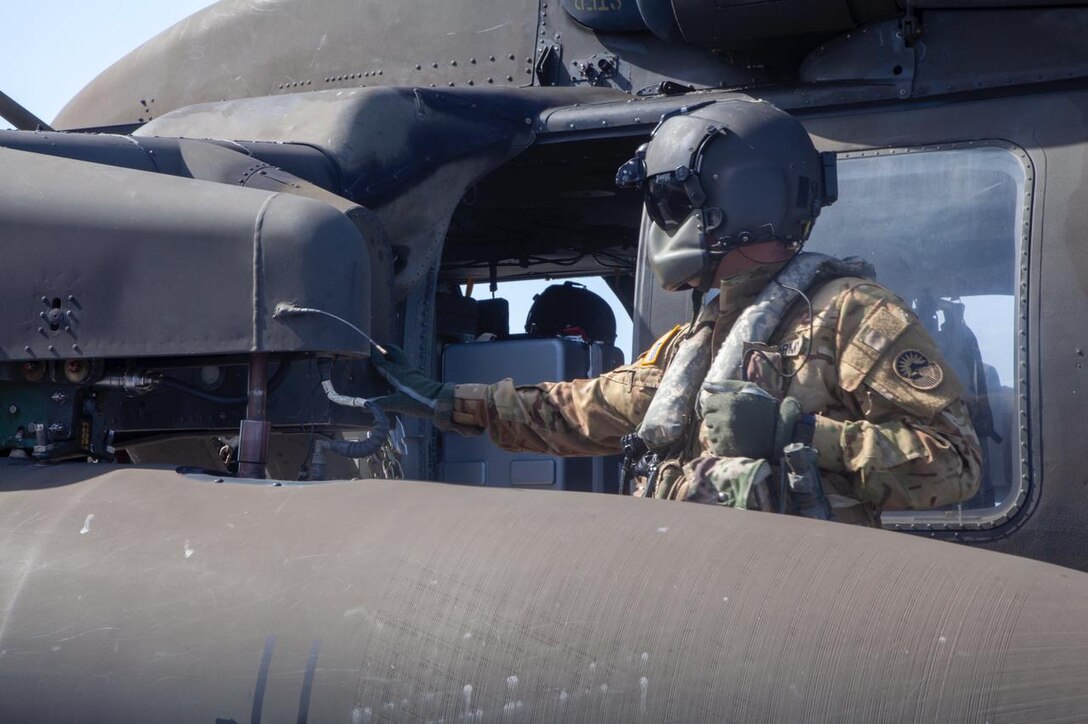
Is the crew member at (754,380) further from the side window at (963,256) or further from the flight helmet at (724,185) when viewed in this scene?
the side window at (963,256)

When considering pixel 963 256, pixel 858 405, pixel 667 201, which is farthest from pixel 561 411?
pixel 963 256

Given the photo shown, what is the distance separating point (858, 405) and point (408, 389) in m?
1.17

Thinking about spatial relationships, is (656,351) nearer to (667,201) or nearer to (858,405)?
(667,201)

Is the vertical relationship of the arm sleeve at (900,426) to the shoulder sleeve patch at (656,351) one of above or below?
below

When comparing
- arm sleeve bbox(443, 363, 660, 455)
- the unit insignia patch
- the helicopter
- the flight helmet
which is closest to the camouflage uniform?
the unit insignia patch

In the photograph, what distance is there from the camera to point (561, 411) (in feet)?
12.0

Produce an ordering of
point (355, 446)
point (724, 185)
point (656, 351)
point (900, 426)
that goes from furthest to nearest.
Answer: point (656, 351) → point (724, 185) → point (355, 446) → point (900, 426)

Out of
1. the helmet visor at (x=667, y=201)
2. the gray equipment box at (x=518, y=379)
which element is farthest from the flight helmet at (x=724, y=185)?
the gray equipment box at (x=518, y=379)

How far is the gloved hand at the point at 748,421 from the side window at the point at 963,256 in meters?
1.00

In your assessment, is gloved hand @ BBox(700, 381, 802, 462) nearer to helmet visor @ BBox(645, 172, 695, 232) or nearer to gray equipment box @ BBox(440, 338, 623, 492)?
helmet visor @ BBox(645, 172, 695, 232)

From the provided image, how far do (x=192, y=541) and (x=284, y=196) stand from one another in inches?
31.3

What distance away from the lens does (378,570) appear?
2332mm

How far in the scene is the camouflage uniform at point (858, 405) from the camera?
2.82 metres

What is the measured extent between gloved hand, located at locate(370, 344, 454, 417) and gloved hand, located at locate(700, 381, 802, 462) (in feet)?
3.25
